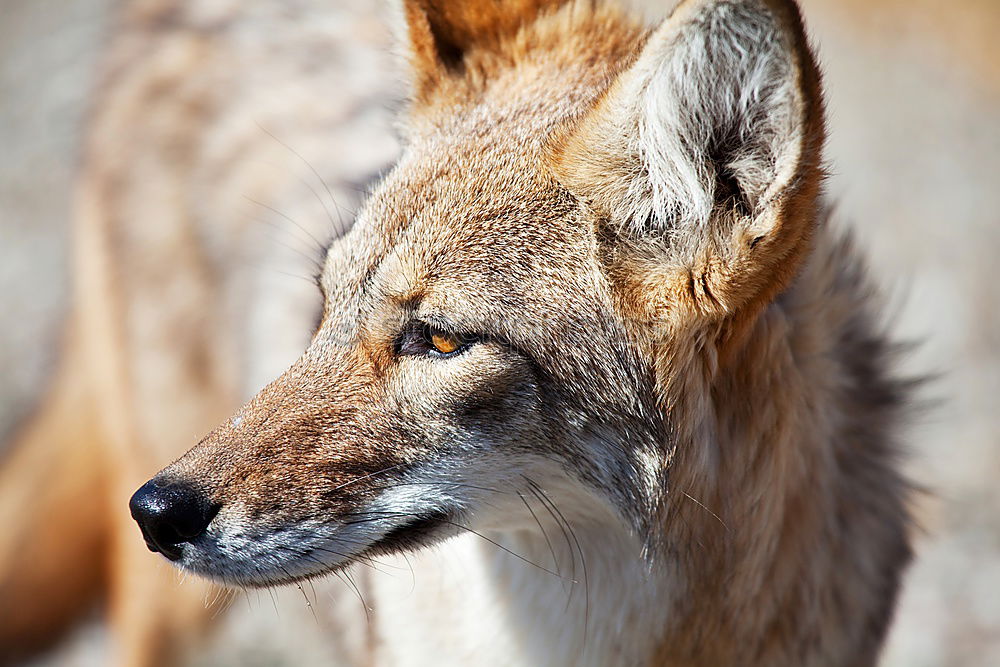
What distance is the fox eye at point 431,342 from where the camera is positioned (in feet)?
8.30

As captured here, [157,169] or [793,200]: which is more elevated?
Answer: [157,169]

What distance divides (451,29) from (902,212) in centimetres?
476

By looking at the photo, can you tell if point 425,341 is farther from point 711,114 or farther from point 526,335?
point 711,114

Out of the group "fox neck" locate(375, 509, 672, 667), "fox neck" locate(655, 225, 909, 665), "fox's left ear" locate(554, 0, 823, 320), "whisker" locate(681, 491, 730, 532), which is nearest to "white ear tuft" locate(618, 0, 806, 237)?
"fox's left ear" locate(554, 0, 823, 320)

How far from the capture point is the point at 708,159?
244 centimetres

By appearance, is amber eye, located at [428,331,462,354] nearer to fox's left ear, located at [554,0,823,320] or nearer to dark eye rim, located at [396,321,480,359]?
dark eye rim, located at [396,321,480,359]

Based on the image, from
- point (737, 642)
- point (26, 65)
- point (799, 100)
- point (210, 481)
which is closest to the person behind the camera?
point (799, 100)

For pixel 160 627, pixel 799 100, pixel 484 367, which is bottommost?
pixel 160 627

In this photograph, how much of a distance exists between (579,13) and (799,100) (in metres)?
1.13

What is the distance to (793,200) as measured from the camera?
227 cm

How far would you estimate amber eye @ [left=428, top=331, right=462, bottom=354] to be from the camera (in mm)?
2525

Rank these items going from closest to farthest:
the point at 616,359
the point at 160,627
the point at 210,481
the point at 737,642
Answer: the point at 210,481 < the point at 616,359 < the point at 737,642 < the point at 160,627

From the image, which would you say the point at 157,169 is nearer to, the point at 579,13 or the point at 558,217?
the point at 579,13

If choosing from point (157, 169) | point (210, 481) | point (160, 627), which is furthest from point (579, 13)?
point (160, 627)
